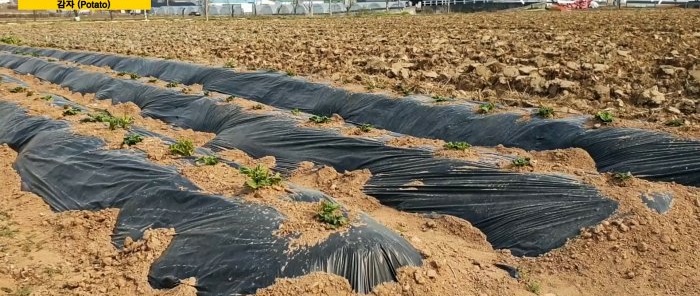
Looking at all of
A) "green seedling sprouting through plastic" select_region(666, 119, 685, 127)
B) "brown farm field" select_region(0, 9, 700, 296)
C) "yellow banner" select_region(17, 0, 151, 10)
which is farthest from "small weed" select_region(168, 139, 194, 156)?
"yellow banner" select_region(17, 0, 151, 10)

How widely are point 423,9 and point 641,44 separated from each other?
4592 cm

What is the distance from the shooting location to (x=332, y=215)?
4.38 meters

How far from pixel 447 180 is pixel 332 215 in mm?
1878

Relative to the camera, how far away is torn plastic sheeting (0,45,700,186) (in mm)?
5910

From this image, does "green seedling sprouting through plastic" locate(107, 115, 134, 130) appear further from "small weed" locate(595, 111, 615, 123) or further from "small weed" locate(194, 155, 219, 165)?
"small weed" locate(595, 111, 615, 123)

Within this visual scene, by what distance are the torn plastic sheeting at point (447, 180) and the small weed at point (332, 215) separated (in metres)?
1.57

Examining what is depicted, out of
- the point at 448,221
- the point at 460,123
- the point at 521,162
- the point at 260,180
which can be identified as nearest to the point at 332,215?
the point at 260,180

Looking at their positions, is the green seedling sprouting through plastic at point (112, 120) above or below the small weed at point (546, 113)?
below

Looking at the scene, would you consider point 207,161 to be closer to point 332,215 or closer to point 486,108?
point 332,215

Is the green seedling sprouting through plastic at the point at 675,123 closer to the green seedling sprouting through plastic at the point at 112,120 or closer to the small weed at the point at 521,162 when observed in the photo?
the small weed at the point at 521,162

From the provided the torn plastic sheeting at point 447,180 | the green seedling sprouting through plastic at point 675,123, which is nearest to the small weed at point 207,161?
the torn plastic sheeting at point 447,180

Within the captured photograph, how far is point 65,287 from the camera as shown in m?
4.45

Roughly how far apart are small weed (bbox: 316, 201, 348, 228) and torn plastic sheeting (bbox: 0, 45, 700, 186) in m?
3.35

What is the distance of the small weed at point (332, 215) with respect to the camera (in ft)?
14.2
